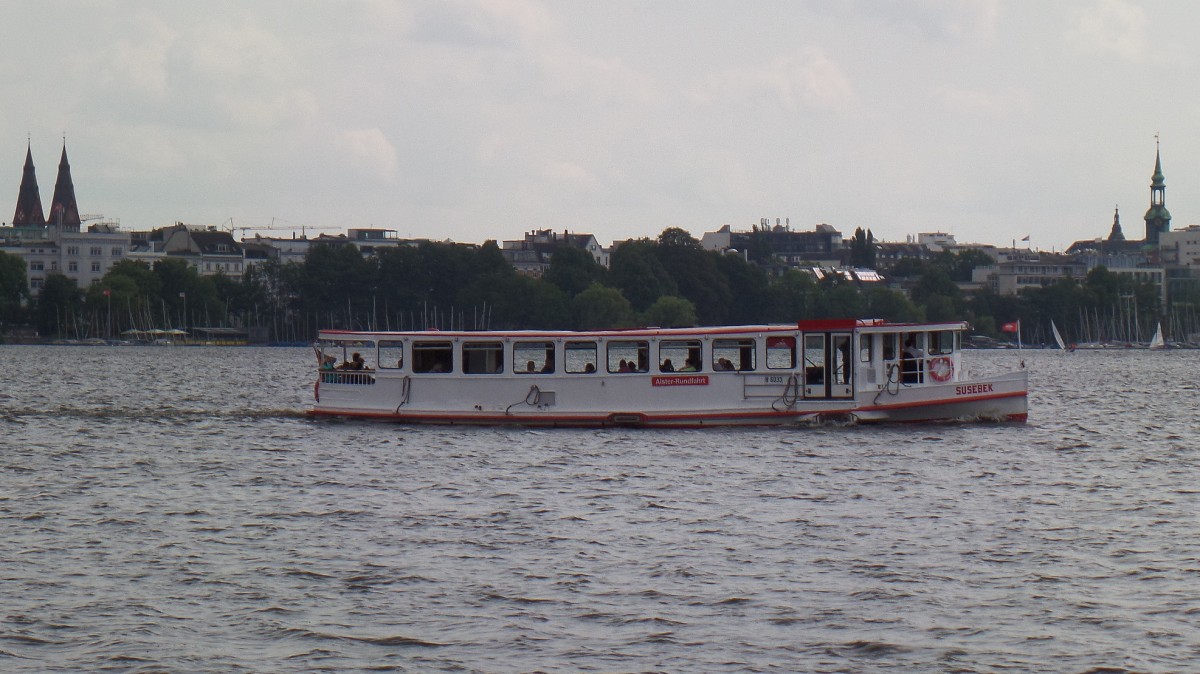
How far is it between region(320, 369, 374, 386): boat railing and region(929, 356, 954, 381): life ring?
17.0 m

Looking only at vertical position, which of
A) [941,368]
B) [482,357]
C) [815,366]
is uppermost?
[482,357]

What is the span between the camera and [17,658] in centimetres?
2336

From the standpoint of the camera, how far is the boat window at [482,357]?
5375cm

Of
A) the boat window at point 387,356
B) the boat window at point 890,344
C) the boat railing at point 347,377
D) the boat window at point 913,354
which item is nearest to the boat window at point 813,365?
the boat window at point 890,344

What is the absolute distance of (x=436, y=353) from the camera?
54406 mm

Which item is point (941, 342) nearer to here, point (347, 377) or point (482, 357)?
point (482, 357)

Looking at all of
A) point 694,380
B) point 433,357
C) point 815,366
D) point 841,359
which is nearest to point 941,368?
point 841,359

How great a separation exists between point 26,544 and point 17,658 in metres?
9.18

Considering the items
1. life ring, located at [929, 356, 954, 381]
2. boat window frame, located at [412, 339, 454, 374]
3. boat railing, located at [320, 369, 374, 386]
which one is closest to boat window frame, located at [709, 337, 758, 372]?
life ring, located at [929, 356, 954, 381]

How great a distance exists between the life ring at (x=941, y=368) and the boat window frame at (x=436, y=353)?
14375 millimetres

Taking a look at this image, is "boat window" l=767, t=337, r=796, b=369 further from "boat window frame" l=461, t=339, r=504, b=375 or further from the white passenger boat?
"boat window frame" l=461, t=339, r=504, b=375

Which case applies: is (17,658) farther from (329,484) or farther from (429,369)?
(429,369)

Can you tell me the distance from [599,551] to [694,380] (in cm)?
2132

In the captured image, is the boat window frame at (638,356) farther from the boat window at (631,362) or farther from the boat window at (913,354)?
the boat window at (913,354)
